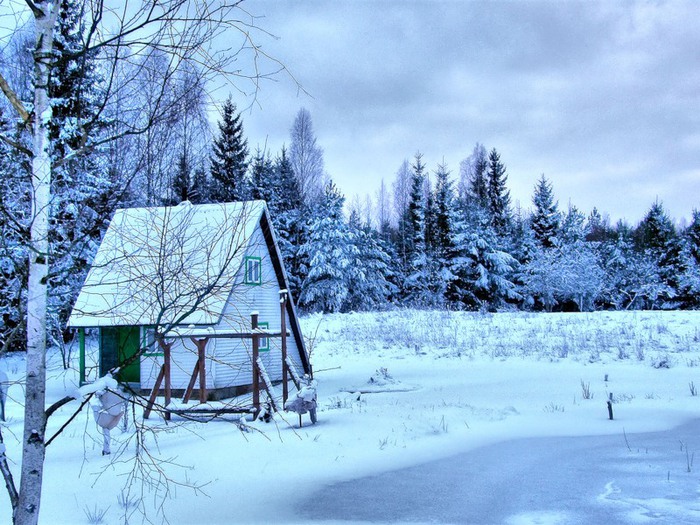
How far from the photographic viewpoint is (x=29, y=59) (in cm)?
354

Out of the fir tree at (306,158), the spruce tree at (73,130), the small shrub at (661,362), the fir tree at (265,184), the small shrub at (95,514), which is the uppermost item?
the fir tree at (306,158)

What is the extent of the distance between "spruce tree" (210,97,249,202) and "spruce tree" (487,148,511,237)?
22.0m

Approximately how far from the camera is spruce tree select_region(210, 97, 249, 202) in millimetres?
37438

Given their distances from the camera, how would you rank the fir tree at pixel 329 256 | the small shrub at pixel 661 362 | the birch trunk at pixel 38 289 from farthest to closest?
1. the fir tree at pixel 329 256
2. the small shrub at pixel 661 362
3. the birch trunk at pixel 38 289

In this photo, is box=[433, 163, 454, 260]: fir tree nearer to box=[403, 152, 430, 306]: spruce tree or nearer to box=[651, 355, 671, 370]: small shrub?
box=[403, 152, 430, 306]: spruce tree

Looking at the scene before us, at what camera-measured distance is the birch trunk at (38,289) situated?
9.53 ft

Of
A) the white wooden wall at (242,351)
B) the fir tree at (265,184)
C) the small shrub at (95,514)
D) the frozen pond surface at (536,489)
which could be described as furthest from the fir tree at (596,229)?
the small shrub at (95,514)

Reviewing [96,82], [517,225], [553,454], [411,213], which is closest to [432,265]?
[411,213]

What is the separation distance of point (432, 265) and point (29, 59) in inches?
1431

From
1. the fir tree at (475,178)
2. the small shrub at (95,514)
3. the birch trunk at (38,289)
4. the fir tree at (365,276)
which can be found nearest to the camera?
the birch trunk at (38,289)

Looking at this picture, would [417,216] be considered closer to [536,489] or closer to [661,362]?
[661,362]

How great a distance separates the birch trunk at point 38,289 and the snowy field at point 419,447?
589mm

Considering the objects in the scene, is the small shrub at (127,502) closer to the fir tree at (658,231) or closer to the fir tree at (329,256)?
the fir tree at (329,256)

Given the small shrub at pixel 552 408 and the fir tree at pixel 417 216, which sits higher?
the fir tree at pixel 417 216
